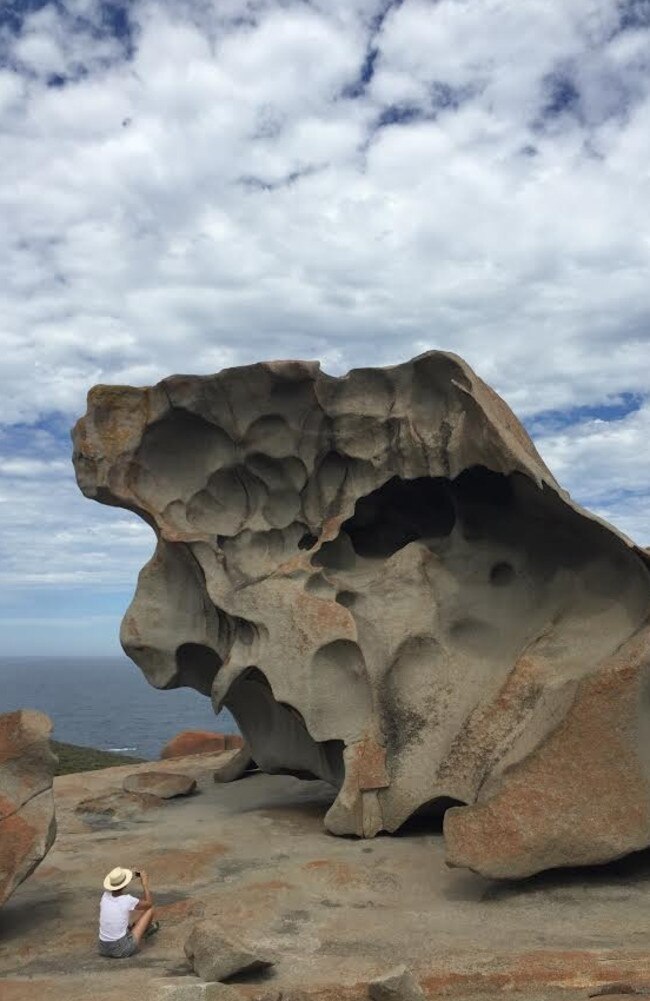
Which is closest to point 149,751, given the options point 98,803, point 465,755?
point 98,803

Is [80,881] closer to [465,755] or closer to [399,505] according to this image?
[465,755]

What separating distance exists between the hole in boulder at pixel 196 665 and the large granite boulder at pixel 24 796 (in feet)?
9.75

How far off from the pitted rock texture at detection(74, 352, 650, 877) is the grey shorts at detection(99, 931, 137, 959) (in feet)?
7.47

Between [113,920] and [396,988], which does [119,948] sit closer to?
[113,920]

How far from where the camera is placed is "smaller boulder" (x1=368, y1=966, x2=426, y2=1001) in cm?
468

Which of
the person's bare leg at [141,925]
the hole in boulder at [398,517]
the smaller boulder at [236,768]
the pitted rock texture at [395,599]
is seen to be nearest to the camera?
the person's bare leg at [141,925]

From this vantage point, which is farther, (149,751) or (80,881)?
(149,751)

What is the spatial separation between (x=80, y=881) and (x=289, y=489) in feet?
15.0

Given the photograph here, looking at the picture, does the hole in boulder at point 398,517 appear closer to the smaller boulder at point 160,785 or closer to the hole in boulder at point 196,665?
the hole in boulder at point 196,665

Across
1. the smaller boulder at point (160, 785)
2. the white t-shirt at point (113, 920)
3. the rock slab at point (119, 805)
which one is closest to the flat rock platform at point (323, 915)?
the white t-shirt at point (113, 920)

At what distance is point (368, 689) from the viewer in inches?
340

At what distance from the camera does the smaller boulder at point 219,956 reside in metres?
5.01

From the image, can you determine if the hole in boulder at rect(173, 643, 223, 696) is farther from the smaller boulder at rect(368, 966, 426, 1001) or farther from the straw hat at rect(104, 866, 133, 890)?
the smaller boulder at rect(368, 966, 426, 1001)

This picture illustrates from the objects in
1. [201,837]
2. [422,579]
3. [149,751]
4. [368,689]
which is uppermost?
[422,579]
